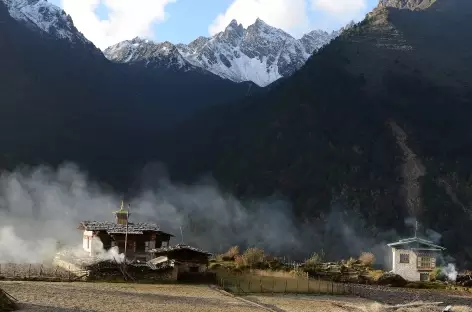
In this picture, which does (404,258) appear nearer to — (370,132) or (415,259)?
(415,259)

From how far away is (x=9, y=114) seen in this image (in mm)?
137875

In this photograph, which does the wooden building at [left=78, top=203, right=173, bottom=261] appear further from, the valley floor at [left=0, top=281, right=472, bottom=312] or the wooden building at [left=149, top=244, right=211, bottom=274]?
the valley floor at [left=0, top=281, right=472, bottom=312]

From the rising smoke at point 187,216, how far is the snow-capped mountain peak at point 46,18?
72.2 meters

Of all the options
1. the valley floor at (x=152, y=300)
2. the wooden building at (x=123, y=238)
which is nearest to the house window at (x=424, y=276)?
the valley floor at (x=152, y=300)

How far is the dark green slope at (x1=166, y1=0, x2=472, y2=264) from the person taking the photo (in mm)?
113750

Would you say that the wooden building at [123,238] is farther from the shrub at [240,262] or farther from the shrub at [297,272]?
→ the shrub at [297,272]

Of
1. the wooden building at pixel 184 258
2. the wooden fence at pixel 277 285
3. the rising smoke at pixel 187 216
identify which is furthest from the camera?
the rising smoke at pixel 187 216

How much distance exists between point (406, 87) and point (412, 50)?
633 inches

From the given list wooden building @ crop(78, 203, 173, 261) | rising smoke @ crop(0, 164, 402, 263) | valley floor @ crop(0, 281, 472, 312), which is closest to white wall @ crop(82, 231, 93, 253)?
wooden building @ crop(78, 203, 173, 261)

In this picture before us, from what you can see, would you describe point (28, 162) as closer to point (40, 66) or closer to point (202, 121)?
point (40, 66)

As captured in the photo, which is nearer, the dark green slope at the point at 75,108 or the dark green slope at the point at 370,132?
the dark green slope at the point at 370,132

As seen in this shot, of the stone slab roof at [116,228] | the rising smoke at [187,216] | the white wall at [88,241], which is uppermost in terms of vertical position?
the rising smoke at [187,216]

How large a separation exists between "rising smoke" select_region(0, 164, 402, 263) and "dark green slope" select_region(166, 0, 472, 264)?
488 cm

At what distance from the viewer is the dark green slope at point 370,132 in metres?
114
